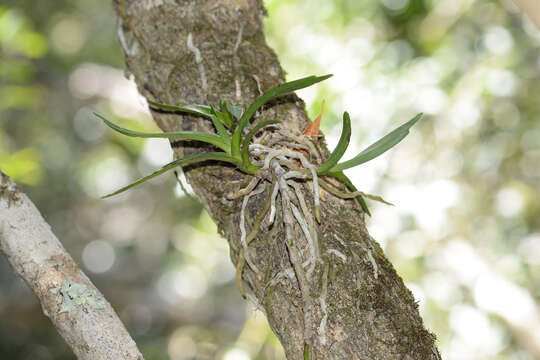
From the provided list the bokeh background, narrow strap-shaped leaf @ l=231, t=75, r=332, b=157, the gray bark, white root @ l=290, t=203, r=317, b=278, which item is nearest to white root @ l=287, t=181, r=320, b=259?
white root @ l=290, t=203, r=317, b=278

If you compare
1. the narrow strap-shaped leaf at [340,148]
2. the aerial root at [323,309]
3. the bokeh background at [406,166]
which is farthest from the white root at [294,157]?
the bokeh background at [406,166]

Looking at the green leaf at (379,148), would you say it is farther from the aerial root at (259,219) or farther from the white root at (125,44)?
the white root at (125,44)

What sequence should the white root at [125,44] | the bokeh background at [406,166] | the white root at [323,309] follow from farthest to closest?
the bokeh background at [406,166]
the white root at [125,44]
the white root at [323,309]

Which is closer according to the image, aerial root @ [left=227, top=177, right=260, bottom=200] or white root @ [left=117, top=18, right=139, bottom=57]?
aerial root @ [left=227, top=177, right=260, bottom=200]

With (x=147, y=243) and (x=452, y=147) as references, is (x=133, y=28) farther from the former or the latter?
(x=147, y=243)

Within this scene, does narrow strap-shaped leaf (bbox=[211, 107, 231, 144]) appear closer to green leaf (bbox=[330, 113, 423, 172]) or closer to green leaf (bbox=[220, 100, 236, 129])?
green leaf (bbox=[220, 100, 236, 129])

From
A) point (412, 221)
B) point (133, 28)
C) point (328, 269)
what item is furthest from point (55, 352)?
point (328, 269)

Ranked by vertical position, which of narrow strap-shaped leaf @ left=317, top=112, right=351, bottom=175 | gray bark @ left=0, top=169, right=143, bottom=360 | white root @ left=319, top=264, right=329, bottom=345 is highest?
narrow strap-shaped leaf @ left=317, top=112, right=351, bottom=175

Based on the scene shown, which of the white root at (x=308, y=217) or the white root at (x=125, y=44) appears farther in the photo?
the white root at (x=125, y=44)
